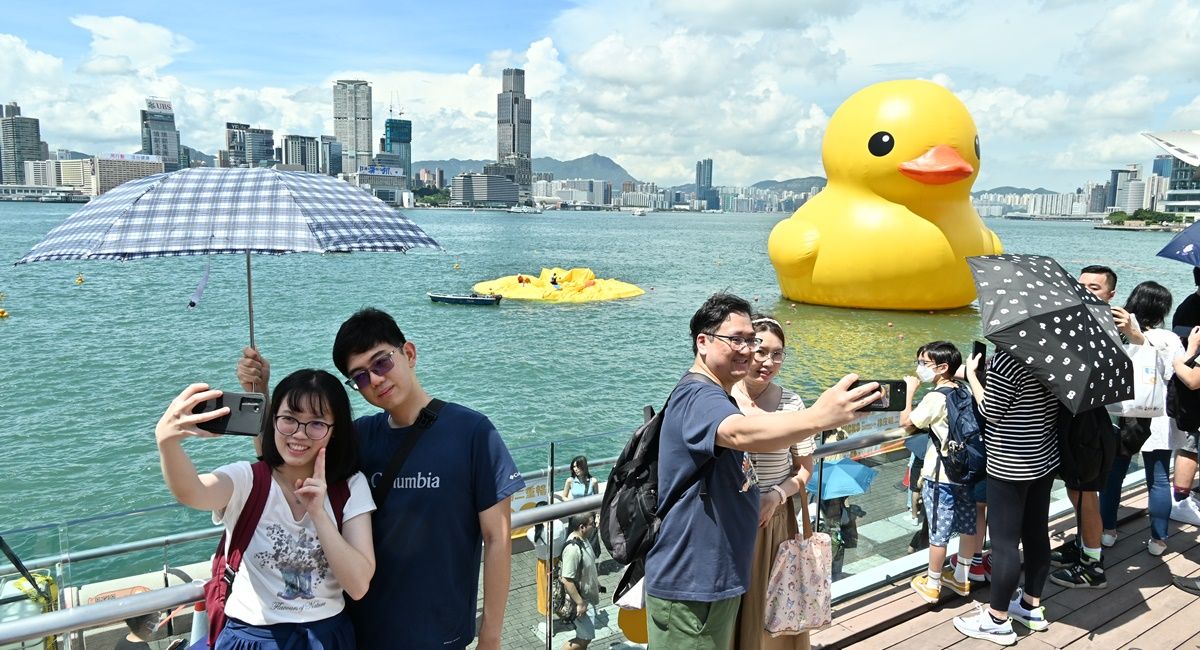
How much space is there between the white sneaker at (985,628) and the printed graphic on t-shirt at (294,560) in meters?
3.21

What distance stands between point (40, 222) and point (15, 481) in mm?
105536

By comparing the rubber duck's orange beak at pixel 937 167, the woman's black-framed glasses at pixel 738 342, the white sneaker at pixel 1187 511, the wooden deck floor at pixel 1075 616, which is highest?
the rubber duck's orange beak at pixel 937 167

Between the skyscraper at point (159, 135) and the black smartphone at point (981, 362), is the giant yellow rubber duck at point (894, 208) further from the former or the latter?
the skyscraper at point (159, 135)

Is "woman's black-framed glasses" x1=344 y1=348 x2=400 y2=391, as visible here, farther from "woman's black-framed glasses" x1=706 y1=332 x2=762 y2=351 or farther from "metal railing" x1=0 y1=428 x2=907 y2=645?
"woman's black-framed glasses" x1=706 y1=332 x2=762 y2=351

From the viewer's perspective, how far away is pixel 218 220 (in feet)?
9.98

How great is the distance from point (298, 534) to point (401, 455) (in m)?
0.35

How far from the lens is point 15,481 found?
12.6 meters

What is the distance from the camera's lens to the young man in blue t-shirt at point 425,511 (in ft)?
7.66

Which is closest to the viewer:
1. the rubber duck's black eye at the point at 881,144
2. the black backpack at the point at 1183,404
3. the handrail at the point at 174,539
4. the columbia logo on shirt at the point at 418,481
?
the columbia logo on shirt at the point at 418,481

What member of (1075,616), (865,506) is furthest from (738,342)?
(1075,616)

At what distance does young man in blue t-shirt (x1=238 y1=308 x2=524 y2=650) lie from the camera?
233 centimetres

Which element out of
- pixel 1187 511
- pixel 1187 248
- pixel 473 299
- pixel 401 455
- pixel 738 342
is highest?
pixel 1187 248

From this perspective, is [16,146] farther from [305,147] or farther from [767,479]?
[767,479]

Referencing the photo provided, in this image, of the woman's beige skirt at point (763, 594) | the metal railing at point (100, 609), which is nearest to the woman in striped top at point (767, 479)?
the woman's beige skirt at point (763, 594)
